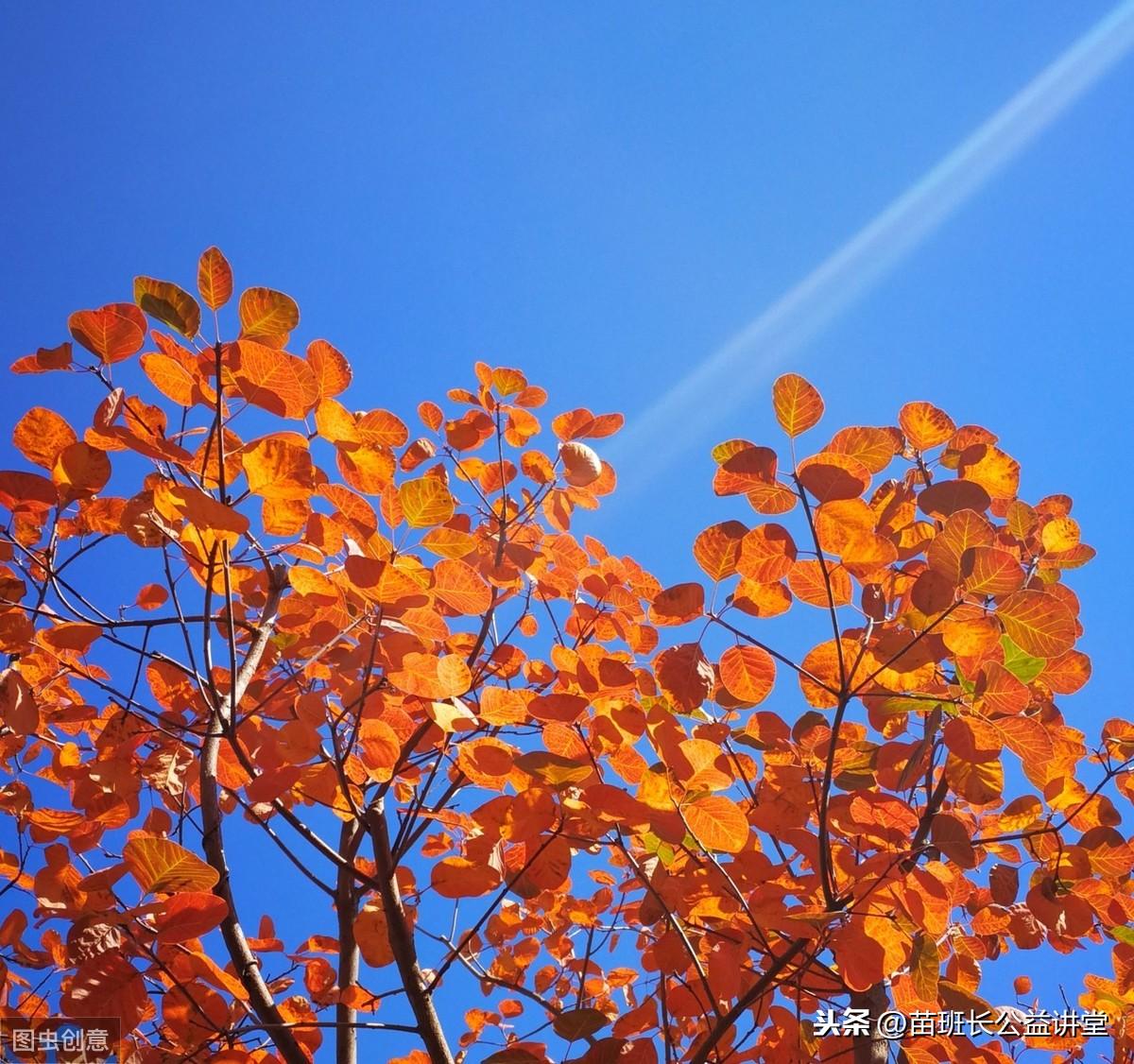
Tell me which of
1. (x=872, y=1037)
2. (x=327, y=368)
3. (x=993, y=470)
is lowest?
(x=872, y=1037)

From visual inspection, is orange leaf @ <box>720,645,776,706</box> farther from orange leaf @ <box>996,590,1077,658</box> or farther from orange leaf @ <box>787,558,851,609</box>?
orange leaf @ <box>996,590,1077,658</box>

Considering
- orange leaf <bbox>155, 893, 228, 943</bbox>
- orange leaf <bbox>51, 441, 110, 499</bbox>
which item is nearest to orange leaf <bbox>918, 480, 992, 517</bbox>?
orange leaf <bbox>155, 893, 228, 943</bbox>

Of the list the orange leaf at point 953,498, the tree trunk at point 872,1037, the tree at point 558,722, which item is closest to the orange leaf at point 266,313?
the tree at point 558,722

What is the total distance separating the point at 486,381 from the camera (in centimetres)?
218

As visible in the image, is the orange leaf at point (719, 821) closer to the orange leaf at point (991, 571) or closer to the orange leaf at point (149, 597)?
the orange leaf at point (991, 571)

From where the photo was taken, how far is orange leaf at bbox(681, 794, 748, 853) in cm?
134

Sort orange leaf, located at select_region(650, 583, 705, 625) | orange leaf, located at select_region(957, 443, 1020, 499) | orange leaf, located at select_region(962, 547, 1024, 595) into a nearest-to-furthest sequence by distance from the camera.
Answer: orange leaf, located at select_region(962, 547, 1024, 595)
orange leaf, located at select_region(650, 583, 705, 625)
orange leaf, located at select_region(957, 443, 1020, 499)

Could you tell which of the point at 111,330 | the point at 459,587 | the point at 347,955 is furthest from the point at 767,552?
the point at 347,955

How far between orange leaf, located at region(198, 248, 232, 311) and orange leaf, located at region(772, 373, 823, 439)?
0.88 metres

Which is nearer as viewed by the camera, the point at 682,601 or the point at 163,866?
the point at 163,866

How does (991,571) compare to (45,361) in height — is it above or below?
below

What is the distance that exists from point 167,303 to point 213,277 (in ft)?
0.34

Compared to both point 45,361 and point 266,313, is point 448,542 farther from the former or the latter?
point 45,361

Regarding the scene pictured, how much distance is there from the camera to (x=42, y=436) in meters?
1.51
